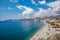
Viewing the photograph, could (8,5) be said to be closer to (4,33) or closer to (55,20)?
(4,33)

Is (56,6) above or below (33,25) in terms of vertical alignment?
above

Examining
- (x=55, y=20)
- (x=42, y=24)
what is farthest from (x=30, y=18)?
(x=55, y=20)

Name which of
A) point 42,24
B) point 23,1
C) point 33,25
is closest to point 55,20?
point 42,24

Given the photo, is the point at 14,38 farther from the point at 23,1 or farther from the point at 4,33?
the point at 23,1

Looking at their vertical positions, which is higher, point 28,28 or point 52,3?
point 52,3

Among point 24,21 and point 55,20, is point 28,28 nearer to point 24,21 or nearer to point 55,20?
point 24,21

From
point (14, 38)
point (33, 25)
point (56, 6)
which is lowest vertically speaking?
point (14, 38)
